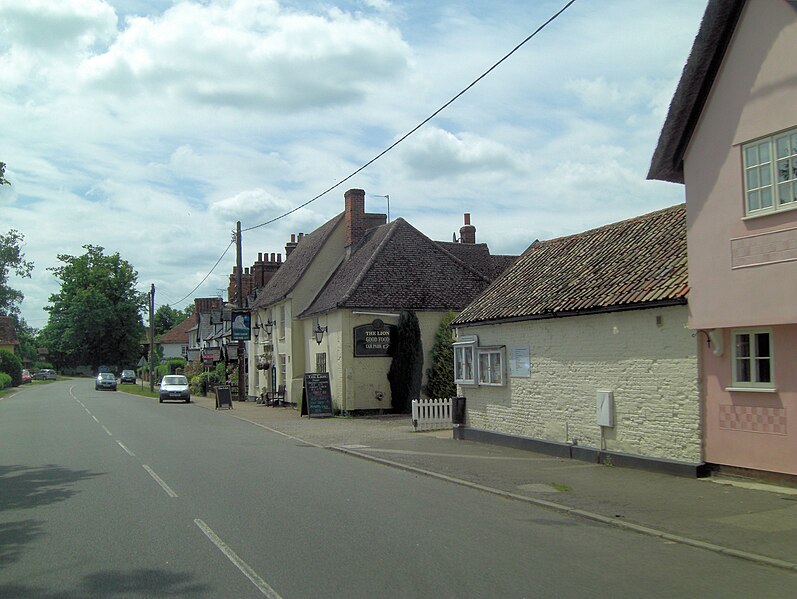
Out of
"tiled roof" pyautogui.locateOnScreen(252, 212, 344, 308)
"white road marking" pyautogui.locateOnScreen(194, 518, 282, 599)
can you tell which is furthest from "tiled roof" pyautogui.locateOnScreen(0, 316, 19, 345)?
"white road marking" pyautogui.locateOnScreen(194, 518, 282, 599)

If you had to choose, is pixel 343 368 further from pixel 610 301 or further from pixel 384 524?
pixel 384 524

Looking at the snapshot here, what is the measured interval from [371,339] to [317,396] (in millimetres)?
2944

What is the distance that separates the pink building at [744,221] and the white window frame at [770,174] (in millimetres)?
16

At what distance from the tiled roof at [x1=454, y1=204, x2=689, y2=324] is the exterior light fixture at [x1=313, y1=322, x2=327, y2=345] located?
11803mm

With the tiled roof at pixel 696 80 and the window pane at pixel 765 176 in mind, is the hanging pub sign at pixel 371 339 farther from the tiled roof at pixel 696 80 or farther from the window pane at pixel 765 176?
the window pane at pixel 765 176

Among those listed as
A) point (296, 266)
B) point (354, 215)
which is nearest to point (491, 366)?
point (354, 215)

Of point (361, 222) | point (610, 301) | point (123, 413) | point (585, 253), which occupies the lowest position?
point (123, 413)

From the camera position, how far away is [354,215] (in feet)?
111

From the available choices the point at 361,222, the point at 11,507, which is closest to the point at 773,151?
the point at 11,507

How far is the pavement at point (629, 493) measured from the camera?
801cm

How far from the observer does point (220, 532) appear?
8258mm

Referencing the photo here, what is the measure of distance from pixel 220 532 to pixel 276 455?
7.91 m

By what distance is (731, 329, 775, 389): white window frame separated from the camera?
1067cm

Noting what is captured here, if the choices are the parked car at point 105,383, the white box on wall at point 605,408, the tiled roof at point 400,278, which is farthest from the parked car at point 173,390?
the white box on wall at point 605,408
